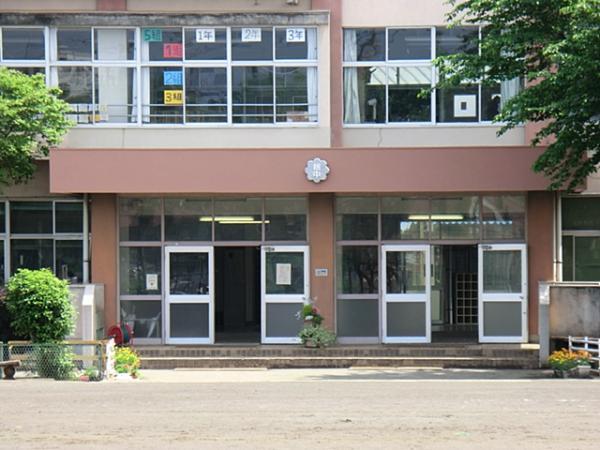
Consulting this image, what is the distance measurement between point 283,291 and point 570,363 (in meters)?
6.54

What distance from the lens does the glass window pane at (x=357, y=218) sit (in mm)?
20578

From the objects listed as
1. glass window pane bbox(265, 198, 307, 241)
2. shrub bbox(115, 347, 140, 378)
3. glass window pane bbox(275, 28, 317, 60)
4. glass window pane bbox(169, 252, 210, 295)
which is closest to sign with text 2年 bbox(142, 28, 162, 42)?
glass window pane bbox(275, 28, 317, 60)

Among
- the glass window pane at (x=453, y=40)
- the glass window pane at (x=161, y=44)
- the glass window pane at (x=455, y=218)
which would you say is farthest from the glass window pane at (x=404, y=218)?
the glass window pane at (x=161, y=44)

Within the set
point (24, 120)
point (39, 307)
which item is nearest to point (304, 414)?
point (39, 307)

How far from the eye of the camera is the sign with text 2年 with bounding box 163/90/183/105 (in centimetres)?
2031

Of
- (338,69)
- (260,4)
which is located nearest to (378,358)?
(338,69)

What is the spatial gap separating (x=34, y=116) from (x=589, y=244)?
40.5 feet

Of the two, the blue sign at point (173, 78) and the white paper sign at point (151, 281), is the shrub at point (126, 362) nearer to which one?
the white paper sign at point (151, 281)

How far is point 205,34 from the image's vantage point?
2025 centimetres

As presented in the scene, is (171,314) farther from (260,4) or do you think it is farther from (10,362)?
(260,4)

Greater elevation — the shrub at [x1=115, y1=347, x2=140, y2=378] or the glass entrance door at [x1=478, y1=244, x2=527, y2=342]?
the glass entrance door at [x1=478, y1=244, x2=527, y2=342]

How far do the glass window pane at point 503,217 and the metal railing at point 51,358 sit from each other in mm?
8997

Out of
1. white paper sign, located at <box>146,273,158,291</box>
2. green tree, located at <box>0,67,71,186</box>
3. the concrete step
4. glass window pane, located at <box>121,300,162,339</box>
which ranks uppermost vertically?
green tree, located at <box>0,67,71,186</box>

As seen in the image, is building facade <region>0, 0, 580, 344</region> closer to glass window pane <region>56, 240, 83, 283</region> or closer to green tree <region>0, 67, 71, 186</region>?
glass window pane <region>56, 240, 83, 283</region>
